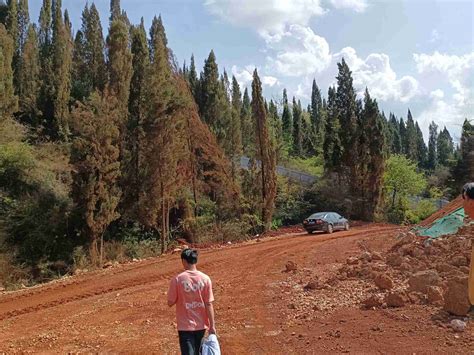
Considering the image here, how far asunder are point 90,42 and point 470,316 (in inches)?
2139

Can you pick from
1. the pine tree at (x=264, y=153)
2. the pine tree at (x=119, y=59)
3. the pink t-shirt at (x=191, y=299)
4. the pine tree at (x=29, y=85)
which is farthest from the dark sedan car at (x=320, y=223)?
the pine tree at (x=29, y=85)

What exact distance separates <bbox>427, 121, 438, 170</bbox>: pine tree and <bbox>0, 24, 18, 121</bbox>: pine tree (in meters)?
89.0

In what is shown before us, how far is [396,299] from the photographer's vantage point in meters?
8.29

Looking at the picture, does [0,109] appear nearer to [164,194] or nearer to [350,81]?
[164,194]

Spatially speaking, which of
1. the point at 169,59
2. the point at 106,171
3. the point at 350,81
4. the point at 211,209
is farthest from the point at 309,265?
the point at 350,81

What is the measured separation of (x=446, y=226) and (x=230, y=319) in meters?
7.99

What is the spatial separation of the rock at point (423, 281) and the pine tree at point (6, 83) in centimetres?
2907

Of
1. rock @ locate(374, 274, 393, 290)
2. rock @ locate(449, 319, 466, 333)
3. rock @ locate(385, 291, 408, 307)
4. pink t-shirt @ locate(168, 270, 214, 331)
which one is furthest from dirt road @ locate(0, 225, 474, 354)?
pink t-shirt @ locate(168, 270, 214, 331)

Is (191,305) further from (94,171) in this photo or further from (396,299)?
(94,171)

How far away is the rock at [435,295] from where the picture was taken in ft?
26.6

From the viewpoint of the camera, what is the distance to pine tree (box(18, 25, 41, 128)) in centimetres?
4103

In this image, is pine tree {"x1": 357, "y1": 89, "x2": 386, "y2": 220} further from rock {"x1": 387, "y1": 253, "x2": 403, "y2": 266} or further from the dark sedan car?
rock {"x1": 387, "y1": 253, "x2": 403, "y2": 266}

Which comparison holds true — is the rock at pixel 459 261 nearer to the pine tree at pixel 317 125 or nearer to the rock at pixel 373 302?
the rock at pixel 373 302

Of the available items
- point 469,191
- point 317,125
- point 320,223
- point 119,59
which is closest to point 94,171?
point 119,59
